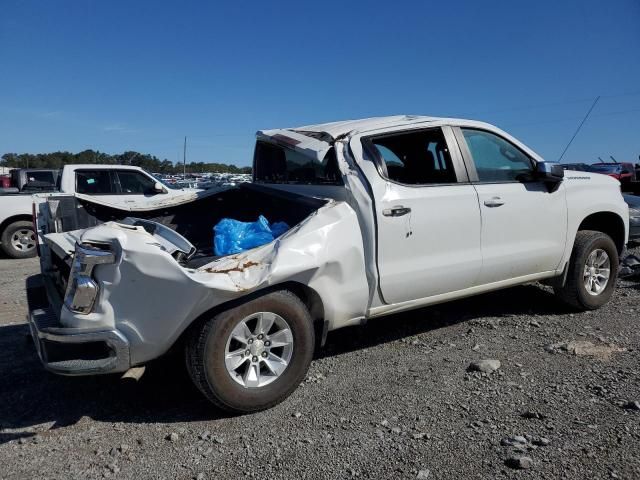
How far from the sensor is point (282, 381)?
122 inches

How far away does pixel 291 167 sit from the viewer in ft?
14.5

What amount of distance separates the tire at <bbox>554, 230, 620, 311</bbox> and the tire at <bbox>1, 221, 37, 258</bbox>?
899 cm

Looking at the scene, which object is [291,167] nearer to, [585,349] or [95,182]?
[585,349]

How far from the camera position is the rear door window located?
897 centimetres

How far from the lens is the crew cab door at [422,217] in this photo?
137 inches

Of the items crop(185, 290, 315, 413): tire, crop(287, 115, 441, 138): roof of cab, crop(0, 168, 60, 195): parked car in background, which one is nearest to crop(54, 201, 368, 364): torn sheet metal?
crop(185, 290, 315, 413): tire

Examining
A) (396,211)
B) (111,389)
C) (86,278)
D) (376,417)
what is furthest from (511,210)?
(111,389)

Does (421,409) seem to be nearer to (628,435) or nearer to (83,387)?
(628,435)

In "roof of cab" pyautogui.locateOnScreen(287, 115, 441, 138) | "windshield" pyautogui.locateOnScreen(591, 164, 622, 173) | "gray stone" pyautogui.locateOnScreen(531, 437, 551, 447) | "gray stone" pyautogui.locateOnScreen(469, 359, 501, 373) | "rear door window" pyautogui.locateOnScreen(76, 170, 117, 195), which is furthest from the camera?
"windshield" pyautogui.locateOnScreen(591, 164, 622, 173)

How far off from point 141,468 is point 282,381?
36.0 inches

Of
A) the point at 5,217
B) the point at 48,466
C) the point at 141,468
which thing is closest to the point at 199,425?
the point at 141,468

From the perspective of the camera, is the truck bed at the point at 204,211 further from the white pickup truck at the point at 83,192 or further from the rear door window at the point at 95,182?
the rear door window at the point at 95,182

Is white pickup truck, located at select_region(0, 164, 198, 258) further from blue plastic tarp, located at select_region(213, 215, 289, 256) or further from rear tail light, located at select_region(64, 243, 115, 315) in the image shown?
rear tail light, located at select_region(64, 243, 115, 315)

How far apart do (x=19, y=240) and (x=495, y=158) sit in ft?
28.6
